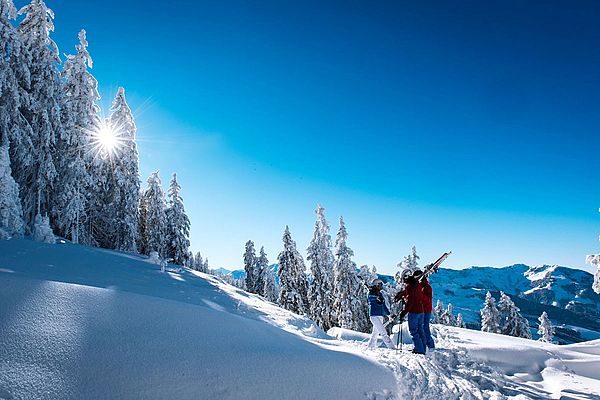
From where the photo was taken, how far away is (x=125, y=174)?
90.8ft

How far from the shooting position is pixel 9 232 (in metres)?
12.9

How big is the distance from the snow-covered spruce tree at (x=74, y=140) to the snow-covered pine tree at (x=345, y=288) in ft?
70.3

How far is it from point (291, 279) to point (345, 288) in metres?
5.45

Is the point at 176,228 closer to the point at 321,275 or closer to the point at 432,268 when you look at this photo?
the point at 321,275

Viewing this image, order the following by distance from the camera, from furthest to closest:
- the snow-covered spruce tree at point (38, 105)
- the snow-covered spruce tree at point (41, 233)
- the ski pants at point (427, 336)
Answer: the snow-covered spruce tree at point (38, 105), the snow-covered spruce tree at point (41, 233), the ski pants at point (427, 336)

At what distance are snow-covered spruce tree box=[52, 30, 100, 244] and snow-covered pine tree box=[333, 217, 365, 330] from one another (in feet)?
70.3

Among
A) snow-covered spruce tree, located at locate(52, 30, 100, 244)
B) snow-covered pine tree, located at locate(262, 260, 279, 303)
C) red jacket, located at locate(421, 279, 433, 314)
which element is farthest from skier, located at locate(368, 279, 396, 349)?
snow-covered pine tree, located at locate(262, 260, 279, 303)

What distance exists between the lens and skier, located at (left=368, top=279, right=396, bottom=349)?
8812 millimetres

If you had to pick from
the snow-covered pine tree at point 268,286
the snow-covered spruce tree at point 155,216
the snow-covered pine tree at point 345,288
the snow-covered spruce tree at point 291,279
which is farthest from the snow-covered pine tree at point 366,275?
the snow-covered spruce tree at point 155,216

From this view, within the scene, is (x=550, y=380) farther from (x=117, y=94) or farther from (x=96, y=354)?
(x=117, y=94)

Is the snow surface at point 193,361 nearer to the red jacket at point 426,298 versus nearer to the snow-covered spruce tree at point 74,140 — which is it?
the red jacket at point 426,298

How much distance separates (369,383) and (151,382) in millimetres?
3151

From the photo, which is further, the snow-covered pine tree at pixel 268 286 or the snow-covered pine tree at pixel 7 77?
the snow-covered pine tree at pixel 268 286

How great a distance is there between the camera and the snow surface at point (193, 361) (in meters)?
3.73
